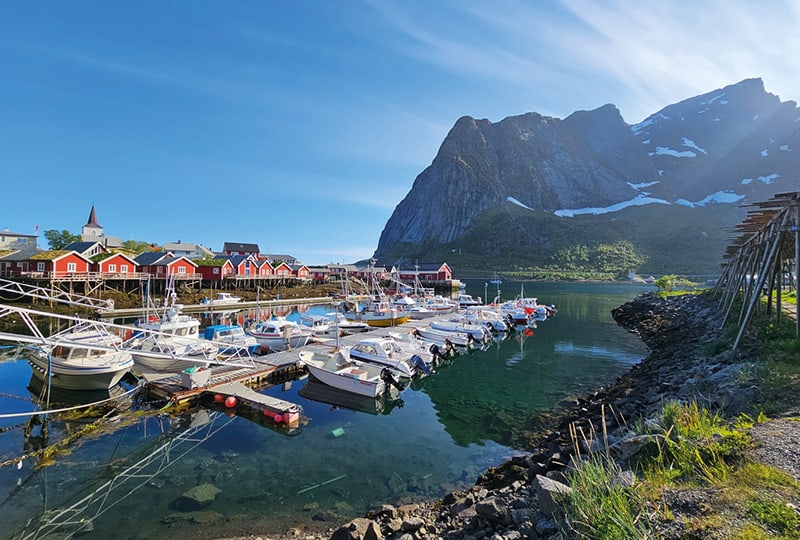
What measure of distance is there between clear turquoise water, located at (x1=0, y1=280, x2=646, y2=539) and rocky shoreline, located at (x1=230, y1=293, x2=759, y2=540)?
138 centimetres

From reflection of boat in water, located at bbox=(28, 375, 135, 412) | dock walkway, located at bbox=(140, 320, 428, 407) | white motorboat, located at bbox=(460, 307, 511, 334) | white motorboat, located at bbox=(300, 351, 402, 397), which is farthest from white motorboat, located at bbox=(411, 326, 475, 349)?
reflection of boat in water, located at bbox=(28, 375, 135, 412)

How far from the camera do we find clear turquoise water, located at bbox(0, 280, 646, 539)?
10.0 metres

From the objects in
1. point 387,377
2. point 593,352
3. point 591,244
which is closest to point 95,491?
point 387,377

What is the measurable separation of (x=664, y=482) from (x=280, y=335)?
25369 mm

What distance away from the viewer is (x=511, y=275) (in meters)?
138

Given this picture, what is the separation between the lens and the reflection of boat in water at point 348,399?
59.7ft

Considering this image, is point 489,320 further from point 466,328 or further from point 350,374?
point 350,374

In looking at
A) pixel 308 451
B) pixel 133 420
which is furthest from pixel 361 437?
pixel 133 420

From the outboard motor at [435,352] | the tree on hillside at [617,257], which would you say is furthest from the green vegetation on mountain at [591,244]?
the outboard motor at [435,352]

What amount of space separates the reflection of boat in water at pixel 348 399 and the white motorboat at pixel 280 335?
7646mm

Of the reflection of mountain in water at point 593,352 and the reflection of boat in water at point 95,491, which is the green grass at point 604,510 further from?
the reflection of mountain in water at point 593,352

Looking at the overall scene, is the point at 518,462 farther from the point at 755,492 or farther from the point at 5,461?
the point at 5,461

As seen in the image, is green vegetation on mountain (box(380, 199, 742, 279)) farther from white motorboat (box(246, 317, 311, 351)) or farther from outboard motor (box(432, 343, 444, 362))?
white motorboat (box(246, 317, 311, 351))

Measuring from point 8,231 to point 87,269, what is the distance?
212ft
